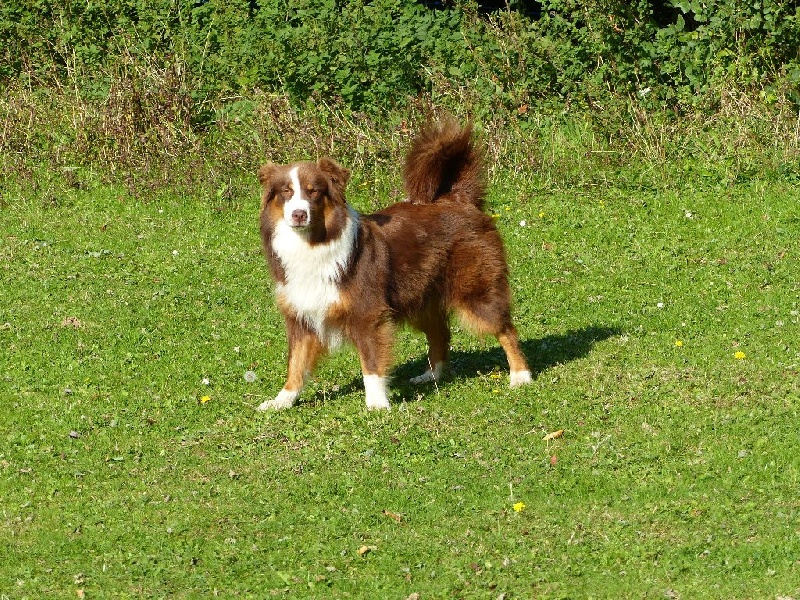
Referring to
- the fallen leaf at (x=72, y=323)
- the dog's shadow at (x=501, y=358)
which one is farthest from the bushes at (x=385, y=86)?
the dog's shadow at (x=501, y=358)

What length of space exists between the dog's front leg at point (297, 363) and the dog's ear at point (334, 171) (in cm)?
98

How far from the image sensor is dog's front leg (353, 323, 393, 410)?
25.7ft

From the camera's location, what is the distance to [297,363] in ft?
26.4

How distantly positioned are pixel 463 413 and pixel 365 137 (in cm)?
590

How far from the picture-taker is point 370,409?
784 centimetres

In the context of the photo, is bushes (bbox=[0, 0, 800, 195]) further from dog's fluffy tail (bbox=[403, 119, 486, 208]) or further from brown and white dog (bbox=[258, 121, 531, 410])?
brown and white dog (bbox=[258, 121, 531, 410])

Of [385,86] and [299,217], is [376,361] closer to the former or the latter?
[299,217]

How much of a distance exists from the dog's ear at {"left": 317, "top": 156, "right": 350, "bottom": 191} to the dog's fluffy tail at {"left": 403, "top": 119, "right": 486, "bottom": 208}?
0.87 meters

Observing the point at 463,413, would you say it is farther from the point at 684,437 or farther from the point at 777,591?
the point at 777,591

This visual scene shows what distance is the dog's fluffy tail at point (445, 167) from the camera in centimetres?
841

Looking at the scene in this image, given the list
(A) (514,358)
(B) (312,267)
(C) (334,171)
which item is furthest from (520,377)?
(C) (334,171)

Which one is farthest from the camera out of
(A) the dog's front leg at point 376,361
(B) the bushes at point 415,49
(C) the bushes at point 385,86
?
(B) the bushes at point 415,49

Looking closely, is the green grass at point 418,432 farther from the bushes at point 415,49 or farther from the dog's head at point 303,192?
the bushes at point 415,49

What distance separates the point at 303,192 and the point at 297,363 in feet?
3.94
